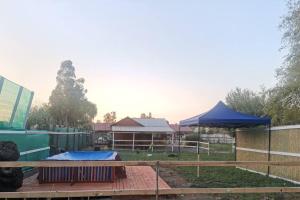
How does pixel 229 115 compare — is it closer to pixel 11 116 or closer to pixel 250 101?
pixel 11 116

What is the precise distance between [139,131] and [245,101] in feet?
48.1

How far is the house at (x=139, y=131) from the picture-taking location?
46.8m

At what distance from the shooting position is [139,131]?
1879 inches

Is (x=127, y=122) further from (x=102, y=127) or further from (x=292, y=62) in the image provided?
(x=292, y=62)

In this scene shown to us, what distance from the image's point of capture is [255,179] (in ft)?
50.7

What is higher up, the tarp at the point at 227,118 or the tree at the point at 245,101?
the tree at the point at 245,101

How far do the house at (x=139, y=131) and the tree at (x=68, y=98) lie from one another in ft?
39.1

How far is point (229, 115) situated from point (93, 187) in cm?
752

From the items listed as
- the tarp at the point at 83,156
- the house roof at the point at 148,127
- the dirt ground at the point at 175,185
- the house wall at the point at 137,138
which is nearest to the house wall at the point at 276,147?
the dirt ground at the point at 175,185

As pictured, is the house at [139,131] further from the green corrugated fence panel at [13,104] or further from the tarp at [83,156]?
the green corrugated fence panel at [13,104]

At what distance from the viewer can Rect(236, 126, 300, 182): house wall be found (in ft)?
46.9

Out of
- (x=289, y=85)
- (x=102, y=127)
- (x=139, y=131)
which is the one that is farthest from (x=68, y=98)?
(x=289, y=85)

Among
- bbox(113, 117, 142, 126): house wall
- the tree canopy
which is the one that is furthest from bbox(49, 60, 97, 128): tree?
the tree canopy

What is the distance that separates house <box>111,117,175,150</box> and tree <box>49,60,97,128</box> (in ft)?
39.1
